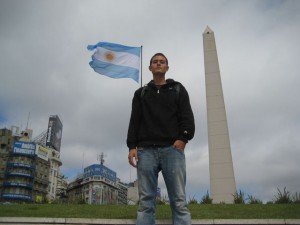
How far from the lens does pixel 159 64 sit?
185 inches

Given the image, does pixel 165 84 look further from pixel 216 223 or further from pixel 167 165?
pixel 216 223

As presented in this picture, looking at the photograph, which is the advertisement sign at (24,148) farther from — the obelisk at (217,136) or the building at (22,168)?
the obelisk at (217,136)

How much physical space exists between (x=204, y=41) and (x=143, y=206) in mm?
19494

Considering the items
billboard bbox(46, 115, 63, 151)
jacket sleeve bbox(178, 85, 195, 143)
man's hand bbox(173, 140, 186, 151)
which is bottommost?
man's hand bbox(173, 140, 186, 151)

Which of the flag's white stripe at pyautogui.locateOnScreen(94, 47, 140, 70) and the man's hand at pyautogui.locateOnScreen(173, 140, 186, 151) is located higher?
the flag's white stripe at pyautogui.locateOnScreen(94, 47, 140, 70)

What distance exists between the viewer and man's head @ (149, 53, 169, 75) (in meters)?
4.68

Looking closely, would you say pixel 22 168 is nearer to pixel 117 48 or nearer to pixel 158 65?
pixel 117 48

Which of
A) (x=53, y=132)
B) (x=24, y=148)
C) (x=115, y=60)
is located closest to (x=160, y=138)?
(x=115, y=60)

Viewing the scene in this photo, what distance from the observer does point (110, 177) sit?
12875 centimetres

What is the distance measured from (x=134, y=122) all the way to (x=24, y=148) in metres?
79.7

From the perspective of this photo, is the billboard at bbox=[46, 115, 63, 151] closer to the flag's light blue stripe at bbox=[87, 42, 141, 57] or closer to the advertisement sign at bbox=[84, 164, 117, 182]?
the advertisement sign at bbox=[84, 164, 117, 182]

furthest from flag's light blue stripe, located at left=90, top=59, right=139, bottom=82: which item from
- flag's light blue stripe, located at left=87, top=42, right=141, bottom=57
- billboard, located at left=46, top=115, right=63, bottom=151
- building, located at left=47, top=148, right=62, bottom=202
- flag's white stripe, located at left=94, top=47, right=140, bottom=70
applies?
billboard, located at left=46, top=115, right=63, bottom=151

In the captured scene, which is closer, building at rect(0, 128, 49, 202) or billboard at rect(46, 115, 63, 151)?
building at rect(0, 128, 49, 202)

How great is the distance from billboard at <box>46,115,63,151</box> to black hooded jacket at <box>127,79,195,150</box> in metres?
94.5
